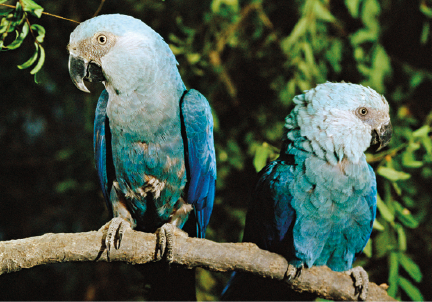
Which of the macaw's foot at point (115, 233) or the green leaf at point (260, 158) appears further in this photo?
the green leaf at point (260, 158)

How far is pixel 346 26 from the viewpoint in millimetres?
2783

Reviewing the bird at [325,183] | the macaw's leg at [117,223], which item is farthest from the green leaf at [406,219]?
the macaw's leg at [117,223]

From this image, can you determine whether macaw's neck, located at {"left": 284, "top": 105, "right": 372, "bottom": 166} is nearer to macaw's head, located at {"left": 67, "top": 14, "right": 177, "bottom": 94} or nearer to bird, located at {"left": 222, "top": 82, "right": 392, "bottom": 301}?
bird, located at {"left": 222, "top": 82, "right": 392, "bottom": 301}

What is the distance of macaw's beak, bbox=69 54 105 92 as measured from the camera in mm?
1411

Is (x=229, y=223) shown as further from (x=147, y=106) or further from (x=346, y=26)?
(x=346, y=26)

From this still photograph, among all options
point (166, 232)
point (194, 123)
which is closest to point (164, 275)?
point (166, 232)

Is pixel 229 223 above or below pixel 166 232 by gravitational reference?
below

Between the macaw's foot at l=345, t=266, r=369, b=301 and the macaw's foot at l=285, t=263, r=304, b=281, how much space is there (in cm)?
22

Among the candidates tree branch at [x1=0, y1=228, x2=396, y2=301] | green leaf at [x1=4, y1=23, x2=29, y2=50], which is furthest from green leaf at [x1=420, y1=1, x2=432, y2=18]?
green leaf at [x1=4, y1=23, x2=29, y2=50]

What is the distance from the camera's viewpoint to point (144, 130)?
144 cm

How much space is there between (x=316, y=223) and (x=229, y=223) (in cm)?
114

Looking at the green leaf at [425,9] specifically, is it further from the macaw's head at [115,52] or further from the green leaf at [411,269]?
the macaw's head at [115,52]

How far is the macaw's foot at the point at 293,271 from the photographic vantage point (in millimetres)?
1311

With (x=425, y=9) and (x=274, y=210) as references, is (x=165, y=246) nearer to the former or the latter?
(x=274, y=210)
